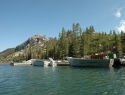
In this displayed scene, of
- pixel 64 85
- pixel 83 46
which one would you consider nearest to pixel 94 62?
pixel 83 46

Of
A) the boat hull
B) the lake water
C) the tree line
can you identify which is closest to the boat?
the boat hull

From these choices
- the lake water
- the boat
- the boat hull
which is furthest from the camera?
the boat hull

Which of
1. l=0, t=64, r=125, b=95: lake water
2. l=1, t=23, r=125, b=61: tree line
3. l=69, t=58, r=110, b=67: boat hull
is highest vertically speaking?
l=1, t=23, r=125, b=61: tree line

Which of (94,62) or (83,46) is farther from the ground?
(83,46)

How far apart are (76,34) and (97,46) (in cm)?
2263

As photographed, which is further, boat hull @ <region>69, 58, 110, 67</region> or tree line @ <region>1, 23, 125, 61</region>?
tree line @ <region>1, 23, 125, 61</region>

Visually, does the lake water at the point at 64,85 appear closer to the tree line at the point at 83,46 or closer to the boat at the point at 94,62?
the boat at the point at 94,62

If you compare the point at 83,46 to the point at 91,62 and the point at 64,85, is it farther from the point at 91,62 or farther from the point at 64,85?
the point at 64,85

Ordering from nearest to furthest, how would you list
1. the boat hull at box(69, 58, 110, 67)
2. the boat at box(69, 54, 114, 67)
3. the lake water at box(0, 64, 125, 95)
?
the lake water at box(0, 64, 125, 95) → the boat at box(69, 54, 114, 67) → the boat hull at box(69, 58, 110, 67)

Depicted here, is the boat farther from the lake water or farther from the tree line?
the lake water

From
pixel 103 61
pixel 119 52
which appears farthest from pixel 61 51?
pixel 103 61

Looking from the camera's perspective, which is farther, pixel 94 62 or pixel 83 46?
pixel 83 46

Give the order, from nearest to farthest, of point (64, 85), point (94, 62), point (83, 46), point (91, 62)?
point (64, 85) → point (94, 62) → point (91, 62) → point (83, 46)

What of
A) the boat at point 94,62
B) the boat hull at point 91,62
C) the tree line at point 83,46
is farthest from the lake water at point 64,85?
the tree line at point 83,46
